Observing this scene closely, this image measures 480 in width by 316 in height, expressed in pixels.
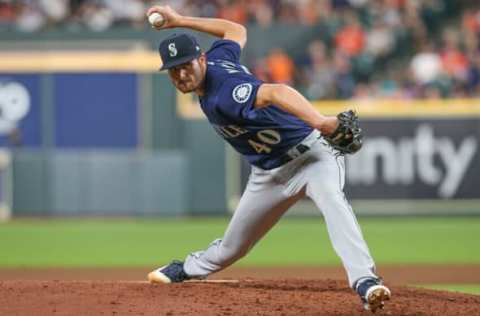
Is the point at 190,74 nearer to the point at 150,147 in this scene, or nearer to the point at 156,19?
the point at 156,19

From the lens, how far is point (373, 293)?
593cm

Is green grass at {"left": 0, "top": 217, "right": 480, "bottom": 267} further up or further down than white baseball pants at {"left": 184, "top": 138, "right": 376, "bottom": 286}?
further down

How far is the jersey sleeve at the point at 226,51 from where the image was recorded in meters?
6.84

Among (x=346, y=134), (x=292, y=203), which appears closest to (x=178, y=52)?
(x=346, y=134)

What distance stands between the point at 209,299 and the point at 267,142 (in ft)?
3.47

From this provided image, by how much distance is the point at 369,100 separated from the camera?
1602 centimetres

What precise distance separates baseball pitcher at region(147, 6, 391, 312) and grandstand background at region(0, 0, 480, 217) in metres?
8.62

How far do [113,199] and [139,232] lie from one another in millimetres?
1894

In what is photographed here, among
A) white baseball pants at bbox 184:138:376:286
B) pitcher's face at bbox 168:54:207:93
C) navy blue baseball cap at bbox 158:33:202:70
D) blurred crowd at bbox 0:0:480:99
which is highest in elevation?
blurred crowd at bbox 0:0:480:99

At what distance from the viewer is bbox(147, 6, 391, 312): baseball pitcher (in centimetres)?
601

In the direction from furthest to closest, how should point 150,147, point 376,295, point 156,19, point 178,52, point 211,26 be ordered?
point 150,147 < point 211,26 < point 156,19 < point 178,52 < point 376,295

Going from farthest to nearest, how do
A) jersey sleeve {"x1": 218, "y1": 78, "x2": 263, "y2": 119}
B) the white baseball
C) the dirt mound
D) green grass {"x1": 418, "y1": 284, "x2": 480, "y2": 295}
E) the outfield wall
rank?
the outfield wall, green grass {"x1": 418, "y1": 284, "x2": 480, "y2": 295}, the white baseball, the dirt mound, jersey sleeve {"x1": 218, "y1": 78, "x2": 263, "y2": 119}

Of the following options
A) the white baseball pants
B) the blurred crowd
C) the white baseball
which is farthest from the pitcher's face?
the blurred crowd

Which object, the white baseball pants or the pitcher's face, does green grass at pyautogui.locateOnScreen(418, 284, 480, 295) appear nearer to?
the white baseball pants
